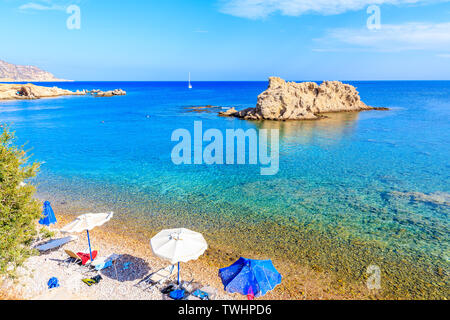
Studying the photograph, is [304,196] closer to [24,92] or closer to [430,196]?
[430,196]

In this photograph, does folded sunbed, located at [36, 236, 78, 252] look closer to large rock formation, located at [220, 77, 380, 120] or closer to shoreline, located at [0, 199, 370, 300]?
shoreline, located at [0, 199, 370, 300]

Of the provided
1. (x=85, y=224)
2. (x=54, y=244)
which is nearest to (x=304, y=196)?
(x=85, y=224)

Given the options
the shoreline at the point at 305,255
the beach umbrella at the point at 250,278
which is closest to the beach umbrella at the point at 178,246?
the beach umbrella at the point at 250,278

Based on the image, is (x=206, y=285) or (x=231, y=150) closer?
(x=206, y=285)

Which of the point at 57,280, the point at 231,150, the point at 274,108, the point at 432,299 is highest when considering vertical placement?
the point at 274,108

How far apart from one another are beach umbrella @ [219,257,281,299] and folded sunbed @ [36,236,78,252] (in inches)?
380

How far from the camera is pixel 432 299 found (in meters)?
11.1

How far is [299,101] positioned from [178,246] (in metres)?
57.8

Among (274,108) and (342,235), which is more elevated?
(274,108)

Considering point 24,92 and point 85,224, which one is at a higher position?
point 24,92

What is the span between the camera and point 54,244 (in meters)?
14.2
